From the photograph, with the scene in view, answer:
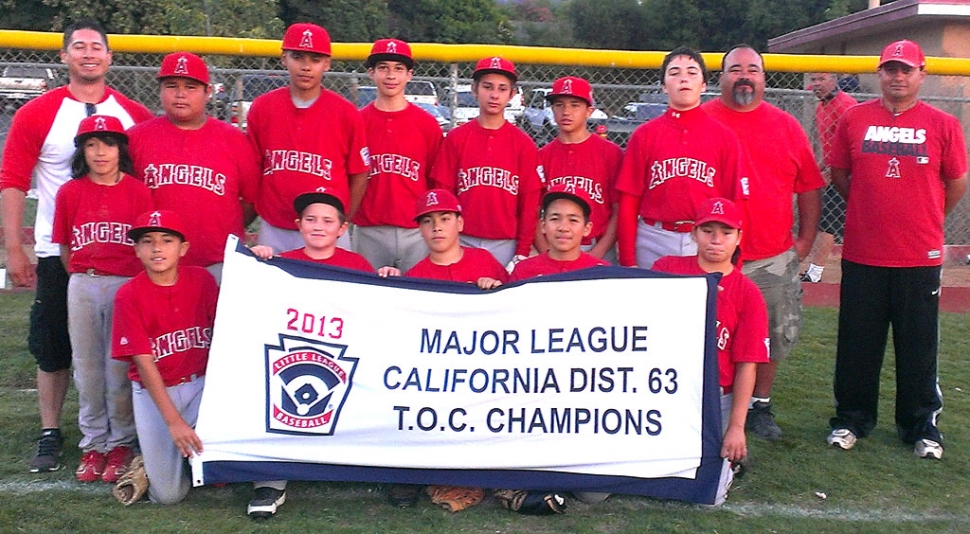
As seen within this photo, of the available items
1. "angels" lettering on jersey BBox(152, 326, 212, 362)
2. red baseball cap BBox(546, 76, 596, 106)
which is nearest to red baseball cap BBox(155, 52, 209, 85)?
"angels" lettering on jersey BBox(152, 326, 212, 362)

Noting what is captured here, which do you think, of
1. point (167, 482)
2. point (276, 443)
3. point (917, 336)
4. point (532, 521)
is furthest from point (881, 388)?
point (167, 482)

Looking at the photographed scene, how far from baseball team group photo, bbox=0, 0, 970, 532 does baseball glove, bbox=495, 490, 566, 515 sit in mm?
13

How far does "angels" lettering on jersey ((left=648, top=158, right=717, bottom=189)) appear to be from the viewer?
438 centimetres

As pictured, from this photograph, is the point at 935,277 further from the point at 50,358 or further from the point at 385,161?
the point at 50,358

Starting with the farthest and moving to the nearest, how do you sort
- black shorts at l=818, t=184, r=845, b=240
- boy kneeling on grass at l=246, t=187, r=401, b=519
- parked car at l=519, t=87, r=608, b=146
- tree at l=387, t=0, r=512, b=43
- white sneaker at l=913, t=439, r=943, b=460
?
tree at l=387, t=0, r=512, b=43 < black shorts at l=818, t=184, r=845, b=240 < parked car at l=519, t=87, r=608, b=146 < white sneaker at l=913, t=439, r=943, b=460 < boy kneeling on grass at l=246, t=187, r=401, b=519

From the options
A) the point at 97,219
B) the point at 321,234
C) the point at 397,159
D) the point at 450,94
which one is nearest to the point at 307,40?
the point at 397,159

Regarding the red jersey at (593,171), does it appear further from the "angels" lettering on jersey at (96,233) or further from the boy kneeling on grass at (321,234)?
the "angels" lettering on jersey at (96,233)

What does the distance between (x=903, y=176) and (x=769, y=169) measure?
645mm

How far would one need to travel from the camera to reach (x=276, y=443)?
386 cm

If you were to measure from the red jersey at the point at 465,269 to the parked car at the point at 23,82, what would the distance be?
435cm

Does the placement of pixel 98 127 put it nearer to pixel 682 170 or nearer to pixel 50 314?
pixel 50 314

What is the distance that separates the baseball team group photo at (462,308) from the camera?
3859mm

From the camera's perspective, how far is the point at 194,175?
167 inches

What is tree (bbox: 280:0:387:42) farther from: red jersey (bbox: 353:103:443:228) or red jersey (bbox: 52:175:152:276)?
red jersey (bbox: 52:175:152:276)
